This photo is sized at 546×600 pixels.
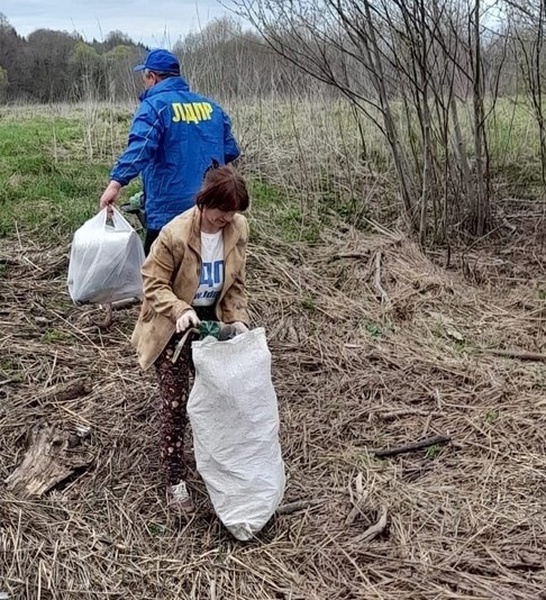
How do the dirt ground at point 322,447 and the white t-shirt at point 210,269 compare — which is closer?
the dirt ground at point 322,447

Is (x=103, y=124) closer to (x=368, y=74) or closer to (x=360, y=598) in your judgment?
(x=368, y=74)

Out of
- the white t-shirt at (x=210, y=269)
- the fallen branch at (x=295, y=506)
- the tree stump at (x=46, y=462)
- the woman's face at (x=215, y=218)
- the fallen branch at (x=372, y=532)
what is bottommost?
the fallen branch at (x=372, y=532)

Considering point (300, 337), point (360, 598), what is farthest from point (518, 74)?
point (360, 598)

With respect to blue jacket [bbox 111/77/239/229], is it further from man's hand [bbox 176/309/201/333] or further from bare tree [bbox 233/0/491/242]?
bare tree [bbox 233/0/491/242]

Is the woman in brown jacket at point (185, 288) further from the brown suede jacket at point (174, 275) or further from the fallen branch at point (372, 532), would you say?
the fallen branch at point (372, 532)

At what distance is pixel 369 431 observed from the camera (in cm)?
318

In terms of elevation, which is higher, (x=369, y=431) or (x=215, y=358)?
(x=215, y=358)

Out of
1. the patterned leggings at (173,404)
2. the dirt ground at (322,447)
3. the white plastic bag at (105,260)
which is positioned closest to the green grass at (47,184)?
the dirt ground at (322,447)

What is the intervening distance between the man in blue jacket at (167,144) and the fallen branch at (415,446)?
1379 millimetres

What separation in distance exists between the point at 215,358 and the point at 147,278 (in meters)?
0.36

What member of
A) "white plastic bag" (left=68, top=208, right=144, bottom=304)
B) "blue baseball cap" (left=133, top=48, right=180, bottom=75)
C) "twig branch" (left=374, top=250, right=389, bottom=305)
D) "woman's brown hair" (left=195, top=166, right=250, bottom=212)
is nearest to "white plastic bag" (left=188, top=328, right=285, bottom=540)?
"woman's brown hair" (left=195, top=166, right=250, bottom=212)

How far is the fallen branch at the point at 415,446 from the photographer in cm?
298

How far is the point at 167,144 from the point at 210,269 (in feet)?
3.20

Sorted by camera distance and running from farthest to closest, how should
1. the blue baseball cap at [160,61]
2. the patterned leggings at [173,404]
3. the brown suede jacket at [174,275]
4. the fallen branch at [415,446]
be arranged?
the blue baseball cap at [160,61]
the fallen branch at [415,446]
the patterned leggings at [173,404]
the brown suede jacket at [174,275]
